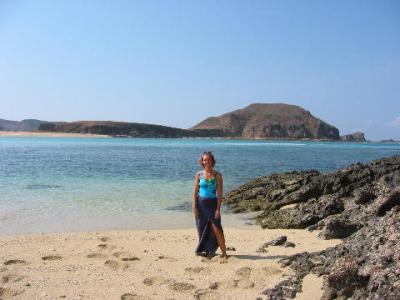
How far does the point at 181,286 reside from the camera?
A: 6578 millimetres

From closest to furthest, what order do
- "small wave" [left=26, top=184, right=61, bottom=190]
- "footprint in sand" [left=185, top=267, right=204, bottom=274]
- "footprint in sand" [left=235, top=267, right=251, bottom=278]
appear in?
"footprint in sand" [left=235, top=267, right=251, bottom=278] < "footprint in sand" [left=185, top=267, right=204, bottom=274] < "small wave" [left=26, top=184, right=61, bottom=190]

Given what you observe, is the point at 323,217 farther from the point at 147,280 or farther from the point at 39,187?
the point at 39,187

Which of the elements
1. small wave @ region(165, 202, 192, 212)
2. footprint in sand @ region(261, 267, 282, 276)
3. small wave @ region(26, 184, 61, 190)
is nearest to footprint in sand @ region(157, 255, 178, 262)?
footprint in sand @ region(261, 267, 282, 276)

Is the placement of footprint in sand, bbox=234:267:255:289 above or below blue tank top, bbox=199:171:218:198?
below

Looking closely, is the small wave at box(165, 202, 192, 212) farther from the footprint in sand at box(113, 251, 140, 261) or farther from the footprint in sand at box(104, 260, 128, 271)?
the footprint in sand at box(104, 260, 128, 271)

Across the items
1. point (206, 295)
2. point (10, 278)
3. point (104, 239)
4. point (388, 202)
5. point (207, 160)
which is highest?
point (207, 160)

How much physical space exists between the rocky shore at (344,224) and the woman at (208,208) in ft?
4.80

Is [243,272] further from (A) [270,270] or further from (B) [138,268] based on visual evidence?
(B) [138,268]

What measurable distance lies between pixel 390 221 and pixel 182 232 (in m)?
6.56

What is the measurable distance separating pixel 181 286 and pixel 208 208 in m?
2.18

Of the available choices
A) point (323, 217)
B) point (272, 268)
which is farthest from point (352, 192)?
point (272, 268)

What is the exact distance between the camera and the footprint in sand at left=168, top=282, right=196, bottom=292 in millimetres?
6480

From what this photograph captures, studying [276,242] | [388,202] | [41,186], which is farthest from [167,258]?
[41,186]

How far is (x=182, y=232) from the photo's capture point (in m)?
11.7
